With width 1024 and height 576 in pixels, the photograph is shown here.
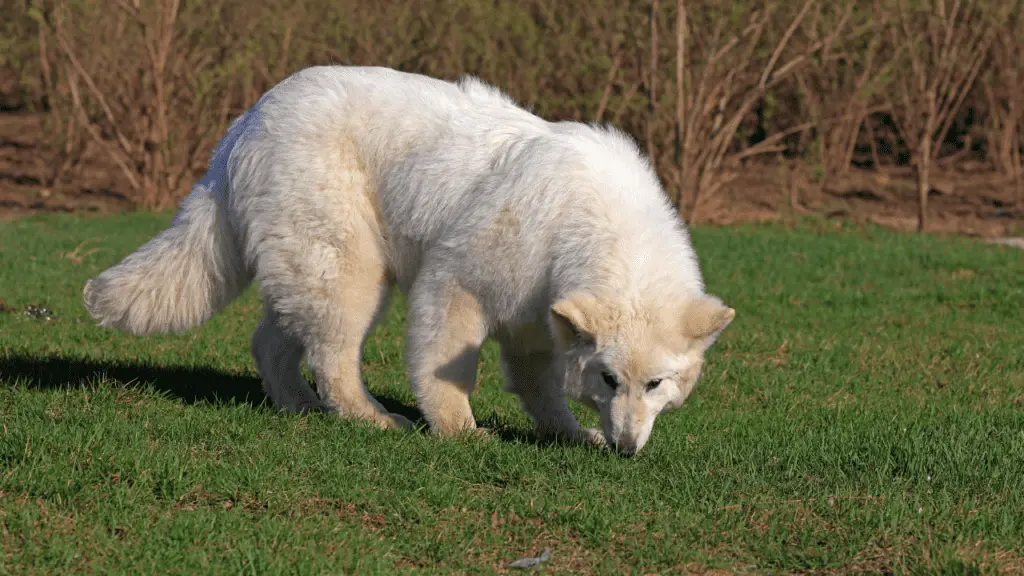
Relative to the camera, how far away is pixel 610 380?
562cm

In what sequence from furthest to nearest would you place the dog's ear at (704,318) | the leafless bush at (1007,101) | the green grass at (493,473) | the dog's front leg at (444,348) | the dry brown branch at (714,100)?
the leafless bush at (1007,101) < the dry brown branch at (714,100) < the dog's front leg at (444,348) < the dog's ear at (704,318) < the green grass at (493,473)

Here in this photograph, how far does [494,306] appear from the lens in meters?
6.05

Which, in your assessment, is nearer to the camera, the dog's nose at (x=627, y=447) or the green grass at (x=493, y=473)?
the green grass at (x=493, y=473)

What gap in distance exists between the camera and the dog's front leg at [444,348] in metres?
6.12

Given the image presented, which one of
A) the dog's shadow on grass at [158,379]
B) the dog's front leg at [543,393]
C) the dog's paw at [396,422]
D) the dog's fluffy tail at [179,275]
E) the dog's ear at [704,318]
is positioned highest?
Result: the dog's ear at [704,318]

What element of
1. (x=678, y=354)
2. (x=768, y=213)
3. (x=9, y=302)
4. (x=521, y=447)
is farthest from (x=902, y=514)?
(x=768, y=213)

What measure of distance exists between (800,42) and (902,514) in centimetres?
1399

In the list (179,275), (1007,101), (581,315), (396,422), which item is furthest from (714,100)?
(581,315)

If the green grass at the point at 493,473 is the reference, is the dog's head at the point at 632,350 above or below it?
above

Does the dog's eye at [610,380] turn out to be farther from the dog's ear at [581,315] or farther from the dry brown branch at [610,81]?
the dry brown branch at [610,81]

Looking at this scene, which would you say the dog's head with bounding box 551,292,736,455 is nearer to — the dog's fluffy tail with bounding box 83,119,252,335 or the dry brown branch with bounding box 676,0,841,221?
the dog's fluffy tail with bounding box 83,119,252,335

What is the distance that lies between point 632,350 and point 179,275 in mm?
2749

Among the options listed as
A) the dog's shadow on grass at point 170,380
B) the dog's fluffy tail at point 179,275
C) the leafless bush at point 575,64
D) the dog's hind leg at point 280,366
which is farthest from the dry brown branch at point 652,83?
the dog's hind leg at point 280,366

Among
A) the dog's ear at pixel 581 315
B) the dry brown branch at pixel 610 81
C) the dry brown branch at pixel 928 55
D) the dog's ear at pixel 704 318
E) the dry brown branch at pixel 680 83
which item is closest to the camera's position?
the dog's ear at pixel 581 315
